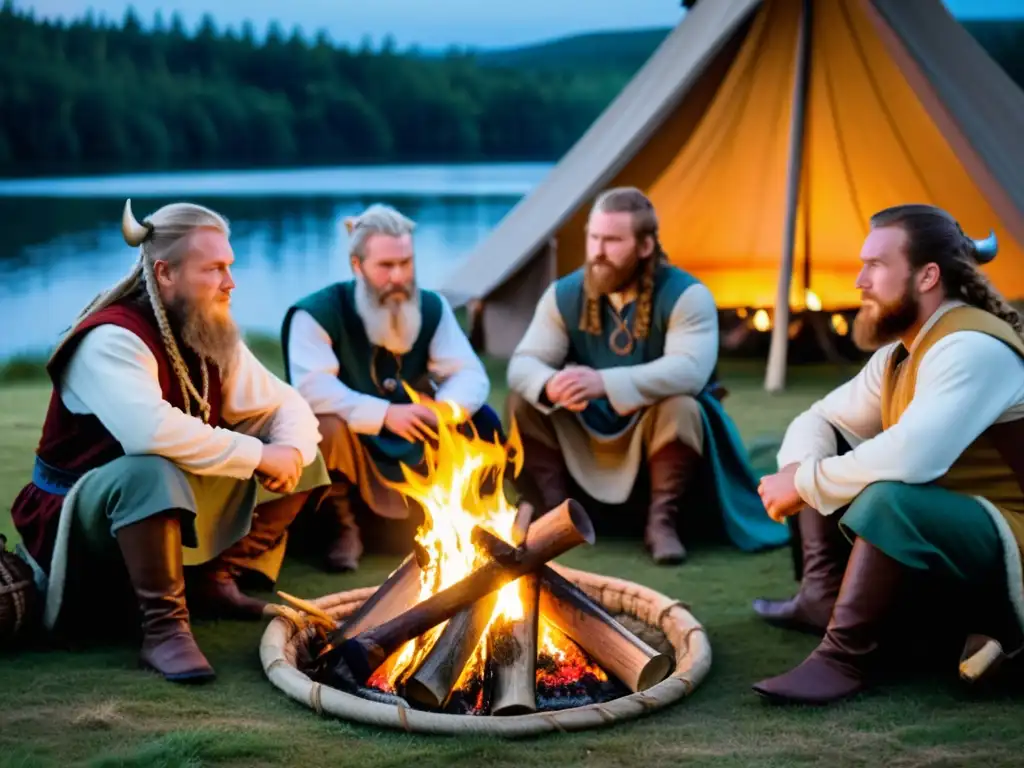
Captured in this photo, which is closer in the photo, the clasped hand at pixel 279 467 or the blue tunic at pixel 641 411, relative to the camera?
the clasped hand at pixel 279 467

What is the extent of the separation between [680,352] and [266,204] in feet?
15.7

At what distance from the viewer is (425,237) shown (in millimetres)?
7754

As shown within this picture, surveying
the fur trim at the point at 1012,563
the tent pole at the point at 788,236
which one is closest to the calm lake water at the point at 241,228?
the tent pole at the point at 788,236

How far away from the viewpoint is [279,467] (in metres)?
2.92

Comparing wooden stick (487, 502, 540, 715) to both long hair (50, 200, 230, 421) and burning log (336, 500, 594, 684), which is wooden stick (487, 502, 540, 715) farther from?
long hair (50, 200, 230, 421)

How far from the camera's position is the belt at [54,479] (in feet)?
9.16

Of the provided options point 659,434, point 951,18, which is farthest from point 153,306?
point 951,18

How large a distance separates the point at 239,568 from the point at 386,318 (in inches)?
35.2

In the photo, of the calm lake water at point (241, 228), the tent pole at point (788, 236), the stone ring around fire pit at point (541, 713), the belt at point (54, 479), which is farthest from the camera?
the calm lake water at point (241, 228)

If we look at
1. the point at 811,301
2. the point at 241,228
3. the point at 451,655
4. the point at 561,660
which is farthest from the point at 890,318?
the point at 241,228

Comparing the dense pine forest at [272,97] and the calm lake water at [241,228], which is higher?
the dense pine forest at [272,97]

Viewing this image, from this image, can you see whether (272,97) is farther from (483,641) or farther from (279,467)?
(483,641)

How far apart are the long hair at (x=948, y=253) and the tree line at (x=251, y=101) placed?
5670 mm

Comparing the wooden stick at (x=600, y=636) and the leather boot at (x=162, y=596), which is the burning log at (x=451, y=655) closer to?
the wooden stick at (x=600, y=636)
